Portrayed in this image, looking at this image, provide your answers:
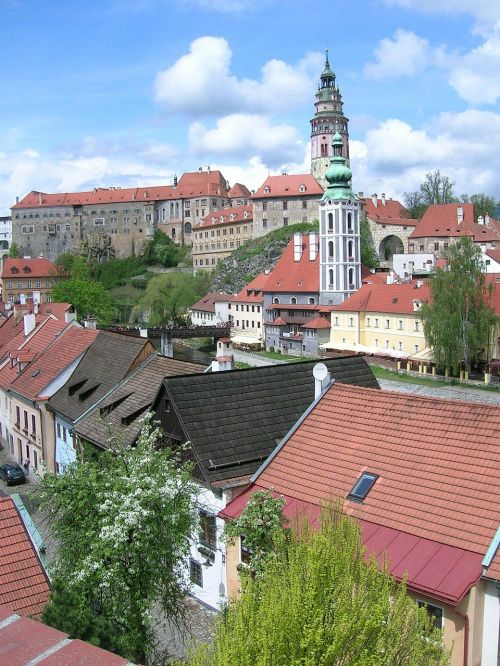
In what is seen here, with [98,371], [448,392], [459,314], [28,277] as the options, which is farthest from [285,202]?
[98,371]

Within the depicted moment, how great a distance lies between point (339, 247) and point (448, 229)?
21.1 m

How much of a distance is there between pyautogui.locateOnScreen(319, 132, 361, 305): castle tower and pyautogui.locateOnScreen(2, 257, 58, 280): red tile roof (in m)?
50.2

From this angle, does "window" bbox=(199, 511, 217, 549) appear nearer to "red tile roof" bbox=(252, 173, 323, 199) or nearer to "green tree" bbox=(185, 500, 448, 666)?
"green tree" bbox=(185, 500, 448, 666)

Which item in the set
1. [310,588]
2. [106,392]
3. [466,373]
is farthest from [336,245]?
[310,588]

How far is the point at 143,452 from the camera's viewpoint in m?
11.7

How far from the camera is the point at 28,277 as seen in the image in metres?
103

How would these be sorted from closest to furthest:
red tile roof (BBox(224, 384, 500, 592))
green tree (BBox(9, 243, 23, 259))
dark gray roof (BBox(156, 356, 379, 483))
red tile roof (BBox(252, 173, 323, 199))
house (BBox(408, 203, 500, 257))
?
1. red tile roof (BBox(224, 384, 500, 592))
2. dark gray roof (BBox(156, 356, 379, 483))
3. house (BBox(408, 203, 500, 257))
4. red tile roof (BBox(252, 173, 323, 199))
5. green tree (BBox(9, 243, 23, 259))

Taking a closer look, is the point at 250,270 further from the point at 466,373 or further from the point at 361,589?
the point at 361,589

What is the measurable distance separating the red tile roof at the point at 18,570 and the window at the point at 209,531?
575 cm

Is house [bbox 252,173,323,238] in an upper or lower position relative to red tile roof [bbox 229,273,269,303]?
upper

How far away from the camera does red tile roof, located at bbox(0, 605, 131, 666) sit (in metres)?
3.31

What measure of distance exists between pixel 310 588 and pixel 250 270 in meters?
94.5

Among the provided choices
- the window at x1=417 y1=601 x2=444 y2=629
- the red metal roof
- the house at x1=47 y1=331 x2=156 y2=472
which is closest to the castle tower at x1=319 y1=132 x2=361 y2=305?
the house at x1=47 y1=331 x2=156 y2=472

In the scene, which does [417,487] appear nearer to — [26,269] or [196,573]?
[196,573]
